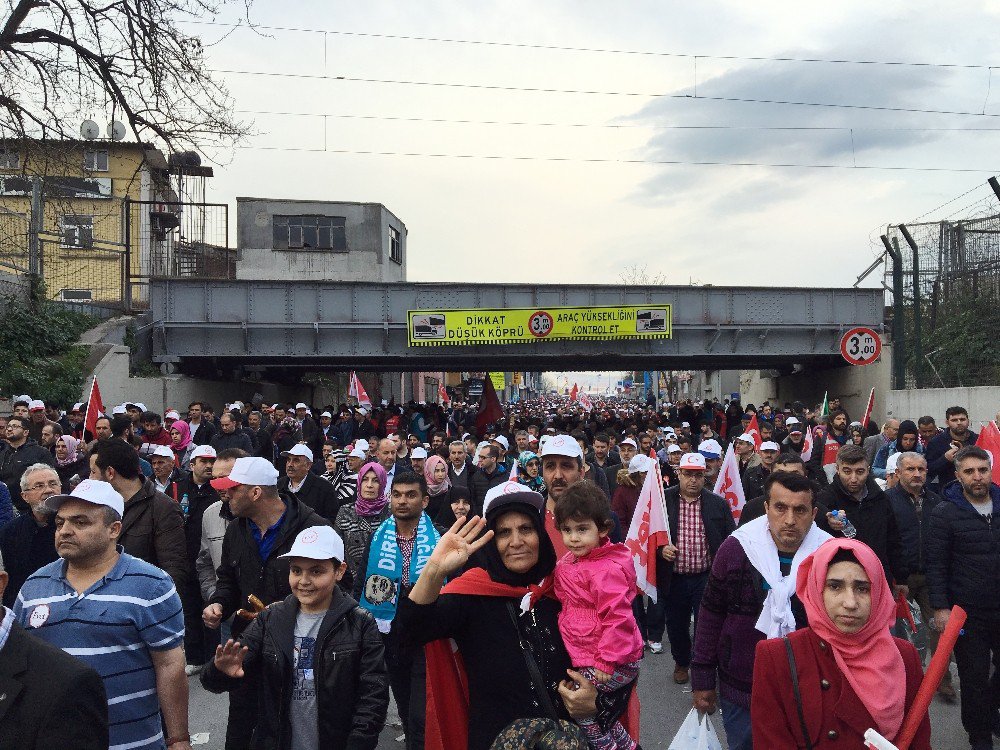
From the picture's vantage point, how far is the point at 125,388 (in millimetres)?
23141

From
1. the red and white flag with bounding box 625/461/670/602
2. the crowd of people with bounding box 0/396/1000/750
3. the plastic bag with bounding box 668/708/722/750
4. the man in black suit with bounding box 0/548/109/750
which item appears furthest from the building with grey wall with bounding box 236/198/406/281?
the man in black suit with bounding box 0/548/109/750

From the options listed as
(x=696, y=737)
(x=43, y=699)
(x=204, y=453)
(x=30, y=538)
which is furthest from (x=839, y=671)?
(x=204, y=453)

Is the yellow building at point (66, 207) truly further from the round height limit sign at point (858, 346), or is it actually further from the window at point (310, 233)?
the window at point (310, 233)

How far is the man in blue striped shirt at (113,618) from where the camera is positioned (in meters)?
3.43

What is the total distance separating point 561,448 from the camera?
579 cm

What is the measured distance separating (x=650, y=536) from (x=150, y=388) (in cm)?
2013

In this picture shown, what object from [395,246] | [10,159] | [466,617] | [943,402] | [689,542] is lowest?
[689,542]

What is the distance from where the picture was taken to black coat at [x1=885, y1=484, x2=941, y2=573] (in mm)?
6629

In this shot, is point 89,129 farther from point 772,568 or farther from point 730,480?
point 772,568

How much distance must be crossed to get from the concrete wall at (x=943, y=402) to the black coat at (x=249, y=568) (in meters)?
14.2

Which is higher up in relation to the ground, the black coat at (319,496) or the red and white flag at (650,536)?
the black coat at (319,496)

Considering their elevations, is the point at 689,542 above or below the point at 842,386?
below

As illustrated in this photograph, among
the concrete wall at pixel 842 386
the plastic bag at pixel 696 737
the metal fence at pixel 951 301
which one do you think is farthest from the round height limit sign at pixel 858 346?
the plastic bag at pixel 696 737

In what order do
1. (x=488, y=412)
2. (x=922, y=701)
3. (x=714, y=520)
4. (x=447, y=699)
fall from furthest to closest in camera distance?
(x=488, y=412) < (x=714, y=520) < (x=447, y=699) < (x=922, y=701)
